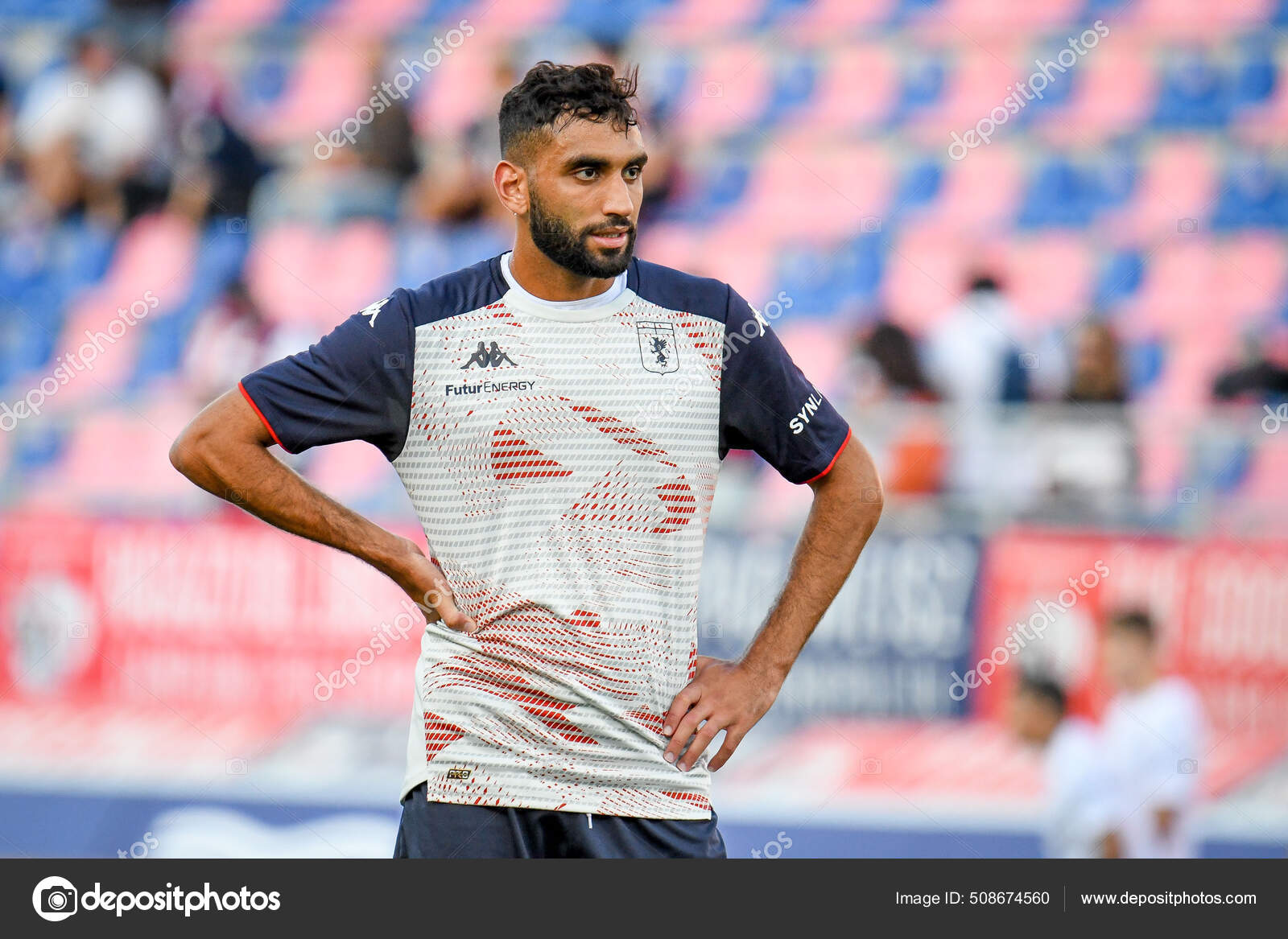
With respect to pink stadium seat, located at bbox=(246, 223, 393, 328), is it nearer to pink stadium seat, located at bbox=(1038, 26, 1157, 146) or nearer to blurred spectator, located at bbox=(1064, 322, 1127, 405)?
blurred spectator, located at bbox=(1064, 322, 1127, 405)

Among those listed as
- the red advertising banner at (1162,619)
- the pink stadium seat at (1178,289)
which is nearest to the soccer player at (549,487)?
the red advertising banner at (1162,619)

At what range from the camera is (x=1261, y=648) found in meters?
7.32

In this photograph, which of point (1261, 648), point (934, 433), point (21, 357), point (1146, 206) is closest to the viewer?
point (1261, 648)

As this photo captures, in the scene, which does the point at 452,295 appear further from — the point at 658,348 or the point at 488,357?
the point at 658,348

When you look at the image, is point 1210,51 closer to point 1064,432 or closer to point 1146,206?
point 1146,206

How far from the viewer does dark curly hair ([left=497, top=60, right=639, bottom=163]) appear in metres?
3.67

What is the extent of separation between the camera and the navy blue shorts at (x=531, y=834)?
3.62m

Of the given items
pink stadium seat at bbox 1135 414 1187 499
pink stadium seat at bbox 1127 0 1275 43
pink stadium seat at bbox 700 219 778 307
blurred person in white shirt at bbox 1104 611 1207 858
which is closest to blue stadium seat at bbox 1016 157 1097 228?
pink stadium seat at bbox 1127 0 1275 43

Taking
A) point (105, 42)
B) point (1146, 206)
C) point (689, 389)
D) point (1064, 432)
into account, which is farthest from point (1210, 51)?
point (689, 389)

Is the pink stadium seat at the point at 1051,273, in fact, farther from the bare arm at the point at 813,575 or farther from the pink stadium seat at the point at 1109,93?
the bare arm at the point at 813,575

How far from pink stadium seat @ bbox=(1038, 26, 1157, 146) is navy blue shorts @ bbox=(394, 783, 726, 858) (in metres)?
9.38

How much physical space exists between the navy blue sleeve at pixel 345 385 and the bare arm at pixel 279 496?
0.06 m

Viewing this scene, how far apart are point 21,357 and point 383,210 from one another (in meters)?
2.62

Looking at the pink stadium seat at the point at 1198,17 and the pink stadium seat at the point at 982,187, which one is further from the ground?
the pink stadium seat at the point at 1198,17
